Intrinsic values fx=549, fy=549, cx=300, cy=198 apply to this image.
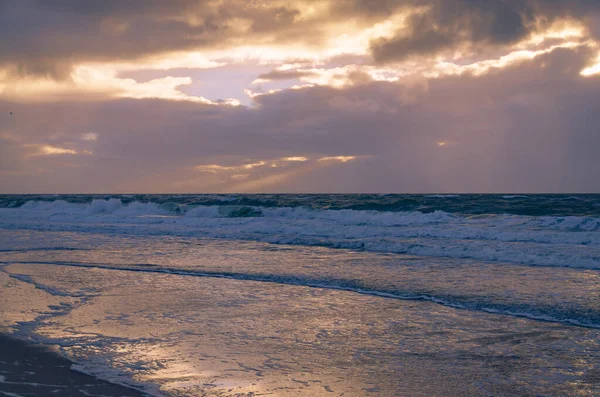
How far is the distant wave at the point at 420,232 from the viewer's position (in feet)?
50.9

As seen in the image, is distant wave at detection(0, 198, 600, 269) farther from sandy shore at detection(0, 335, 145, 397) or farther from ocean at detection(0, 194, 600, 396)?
sandy shore at detection(0, 335, 145, 397)

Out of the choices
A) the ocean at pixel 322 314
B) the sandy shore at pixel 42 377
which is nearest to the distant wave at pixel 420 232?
the ocean at pixel 322 314

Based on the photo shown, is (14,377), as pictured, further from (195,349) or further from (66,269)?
(66,269)

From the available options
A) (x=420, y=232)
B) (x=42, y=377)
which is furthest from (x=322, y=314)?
(x=420, y=232)

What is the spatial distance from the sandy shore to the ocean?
0.66 feet

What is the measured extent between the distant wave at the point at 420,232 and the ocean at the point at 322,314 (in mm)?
125

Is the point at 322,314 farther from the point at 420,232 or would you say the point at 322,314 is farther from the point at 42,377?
the point at 420,232

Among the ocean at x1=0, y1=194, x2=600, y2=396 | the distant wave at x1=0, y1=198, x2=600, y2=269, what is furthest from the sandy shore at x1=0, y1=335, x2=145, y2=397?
the distant wave at x1=0, y1=198, x2=600, y2=269

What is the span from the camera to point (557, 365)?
19.7ft

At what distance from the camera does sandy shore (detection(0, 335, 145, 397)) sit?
5.11 meters

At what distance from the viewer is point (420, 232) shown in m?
21.4

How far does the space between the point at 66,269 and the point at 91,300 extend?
4264mm

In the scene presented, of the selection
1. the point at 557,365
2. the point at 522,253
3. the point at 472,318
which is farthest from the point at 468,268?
the point at 557,365

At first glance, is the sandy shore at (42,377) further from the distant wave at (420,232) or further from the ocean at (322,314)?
the distant wave at (420,232)
